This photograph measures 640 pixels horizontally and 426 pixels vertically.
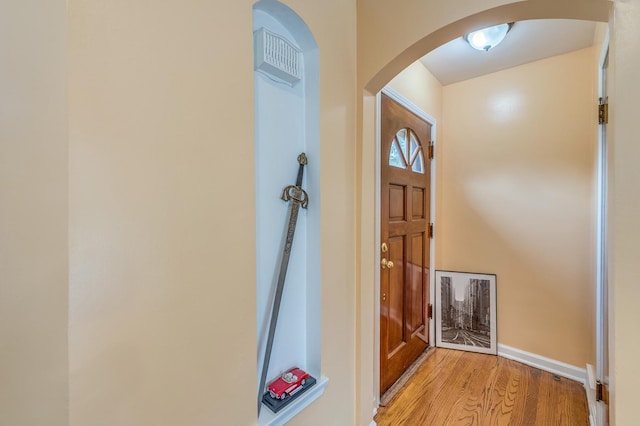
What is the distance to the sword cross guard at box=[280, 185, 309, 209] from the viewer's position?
3.78 ft

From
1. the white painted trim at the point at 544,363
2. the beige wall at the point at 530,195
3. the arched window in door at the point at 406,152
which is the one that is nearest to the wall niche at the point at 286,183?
the arched window in door at the point at 406,152

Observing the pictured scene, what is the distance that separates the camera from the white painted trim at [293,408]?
1.02 metres

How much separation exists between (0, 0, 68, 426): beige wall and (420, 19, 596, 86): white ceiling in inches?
84.9

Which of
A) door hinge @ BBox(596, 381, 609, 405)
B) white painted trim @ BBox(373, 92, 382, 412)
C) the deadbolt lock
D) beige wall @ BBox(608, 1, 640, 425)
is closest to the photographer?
beige wall @ BBox(608, 1, 640, 425)

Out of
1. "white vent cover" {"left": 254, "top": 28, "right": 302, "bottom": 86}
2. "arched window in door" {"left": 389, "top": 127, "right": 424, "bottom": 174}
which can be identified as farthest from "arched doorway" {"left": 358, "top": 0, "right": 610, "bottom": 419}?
"arched window in door" {"left": 389, "top": 127, "right": 424, "bottom": 174}

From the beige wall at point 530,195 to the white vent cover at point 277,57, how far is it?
195 centimetres

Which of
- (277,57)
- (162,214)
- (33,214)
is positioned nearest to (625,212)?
(277,57)

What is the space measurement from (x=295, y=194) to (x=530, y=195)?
2.07 m

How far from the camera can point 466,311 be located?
8.36 ft

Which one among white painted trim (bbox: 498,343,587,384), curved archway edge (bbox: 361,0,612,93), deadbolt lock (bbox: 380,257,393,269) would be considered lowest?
white painted trim (bbox: 498,343,587,384)

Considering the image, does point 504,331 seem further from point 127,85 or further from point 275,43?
point 127,85

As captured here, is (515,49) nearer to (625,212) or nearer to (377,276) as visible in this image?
(625,212)

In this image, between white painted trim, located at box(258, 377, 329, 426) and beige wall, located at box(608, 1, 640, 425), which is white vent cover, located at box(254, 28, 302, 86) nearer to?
beige wall, located at box(608, 1, 640, 425)

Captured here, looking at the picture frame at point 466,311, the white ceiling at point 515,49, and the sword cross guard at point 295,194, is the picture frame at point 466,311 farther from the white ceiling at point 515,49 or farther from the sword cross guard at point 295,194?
the sword cross guard at point 295,194
